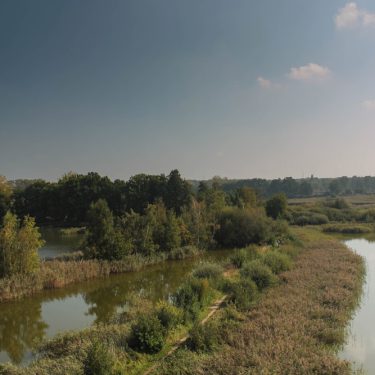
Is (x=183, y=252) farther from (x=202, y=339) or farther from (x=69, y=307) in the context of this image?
(x=202, y=339)

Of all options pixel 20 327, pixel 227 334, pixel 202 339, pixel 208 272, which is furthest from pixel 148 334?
pixel 208 272

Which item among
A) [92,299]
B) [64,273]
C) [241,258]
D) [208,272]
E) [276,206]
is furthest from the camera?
[276,206]

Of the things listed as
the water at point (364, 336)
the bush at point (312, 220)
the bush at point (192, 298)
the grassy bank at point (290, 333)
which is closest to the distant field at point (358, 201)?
the bush at point (312, 220)

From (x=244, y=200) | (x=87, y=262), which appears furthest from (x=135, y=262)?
(x=244, y=200)

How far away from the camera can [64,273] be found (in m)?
23.3

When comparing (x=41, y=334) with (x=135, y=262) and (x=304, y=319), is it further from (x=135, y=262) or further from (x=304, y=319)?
(x=135, y=262)

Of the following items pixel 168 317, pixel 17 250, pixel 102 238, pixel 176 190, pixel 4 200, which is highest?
pixel 176 190

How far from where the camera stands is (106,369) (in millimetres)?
9320

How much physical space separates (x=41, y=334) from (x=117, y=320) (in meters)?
3.04

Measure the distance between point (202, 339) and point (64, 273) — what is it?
1368 centimetres

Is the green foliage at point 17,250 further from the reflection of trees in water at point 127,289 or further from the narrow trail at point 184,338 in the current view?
the narrow trail at point 184,338

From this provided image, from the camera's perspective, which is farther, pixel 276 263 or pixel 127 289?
pixel 276 263

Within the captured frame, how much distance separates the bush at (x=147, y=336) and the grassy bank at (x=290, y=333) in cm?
79

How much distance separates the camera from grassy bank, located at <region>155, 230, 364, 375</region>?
10.5 metres
